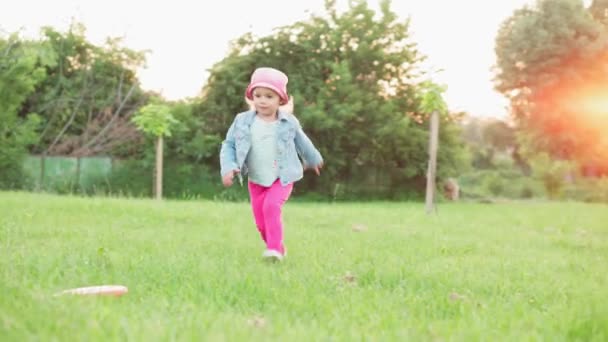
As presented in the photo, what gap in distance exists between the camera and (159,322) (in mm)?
2715

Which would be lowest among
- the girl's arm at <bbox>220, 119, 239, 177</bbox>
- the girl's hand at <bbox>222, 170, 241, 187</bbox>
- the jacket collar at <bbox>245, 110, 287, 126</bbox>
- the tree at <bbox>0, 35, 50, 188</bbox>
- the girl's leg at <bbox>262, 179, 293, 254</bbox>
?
the girl's leg at <bbox>262, 179, 293, 254</bbox>

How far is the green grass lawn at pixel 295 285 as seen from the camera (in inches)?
108

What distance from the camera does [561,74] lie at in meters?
28.9

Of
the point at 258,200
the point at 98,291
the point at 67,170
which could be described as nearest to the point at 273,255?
the point at 258,200

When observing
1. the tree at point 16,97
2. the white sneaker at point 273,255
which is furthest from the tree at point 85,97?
the white sneaker at point 273,255

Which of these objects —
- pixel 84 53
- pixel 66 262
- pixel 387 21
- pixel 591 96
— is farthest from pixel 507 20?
pixel 66 262

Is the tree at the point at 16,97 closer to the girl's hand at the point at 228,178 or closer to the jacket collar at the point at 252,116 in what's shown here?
the jacket collar at the point at 252,116

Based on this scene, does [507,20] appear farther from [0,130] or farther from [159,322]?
[159,322]

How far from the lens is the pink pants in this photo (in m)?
5.27

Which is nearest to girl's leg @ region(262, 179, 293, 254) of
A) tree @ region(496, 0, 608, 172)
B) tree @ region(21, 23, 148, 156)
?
tree @ region(21, 23, 148, 156)

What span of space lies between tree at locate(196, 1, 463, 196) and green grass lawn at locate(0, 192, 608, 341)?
14159 mm

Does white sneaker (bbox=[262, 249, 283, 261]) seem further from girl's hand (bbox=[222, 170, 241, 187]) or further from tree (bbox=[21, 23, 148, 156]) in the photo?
tree (bbox=[21, 23, 148, 156])

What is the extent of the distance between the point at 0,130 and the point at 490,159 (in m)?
31.0

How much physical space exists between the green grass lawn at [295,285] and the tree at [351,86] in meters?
14.2
